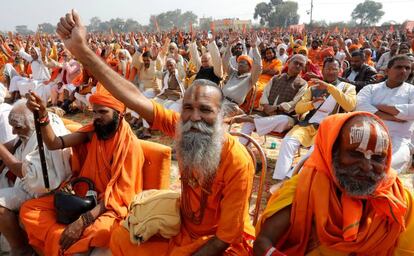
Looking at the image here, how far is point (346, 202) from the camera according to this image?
188cm

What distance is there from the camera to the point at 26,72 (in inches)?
452

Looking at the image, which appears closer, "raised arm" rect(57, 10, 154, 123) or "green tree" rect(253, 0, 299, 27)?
"raised arm" rect(57, 10, 154, 123)

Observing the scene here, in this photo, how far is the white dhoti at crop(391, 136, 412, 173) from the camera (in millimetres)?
3739

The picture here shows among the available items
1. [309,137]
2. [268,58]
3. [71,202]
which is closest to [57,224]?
[71,202]

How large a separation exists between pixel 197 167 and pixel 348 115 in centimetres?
93

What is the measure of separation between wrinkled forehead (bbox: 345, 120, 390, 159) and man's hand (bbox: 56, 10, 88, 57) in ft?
4.96

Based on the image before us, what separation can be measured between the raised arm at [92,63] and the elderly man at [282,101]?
2.61m

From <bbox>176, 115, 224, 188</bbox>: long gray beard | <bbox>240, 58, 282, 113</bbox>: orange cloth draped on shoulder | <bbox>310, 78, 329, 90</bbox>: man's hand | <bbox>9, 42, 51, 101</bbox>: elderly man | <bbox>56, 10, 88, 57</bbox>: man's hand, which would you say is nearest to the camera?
<bbox>56, 10, 88, 57</bbox>: man's hand

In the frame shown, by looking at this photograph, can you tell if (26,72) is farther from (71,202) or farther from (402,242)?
(402,242)

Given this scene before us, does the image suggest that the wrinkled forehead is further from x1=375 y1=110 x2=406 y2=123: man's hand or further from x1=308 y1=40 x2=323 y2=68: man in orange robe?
x1=308 y1=40 x2=323 y2=68: man in orange robe

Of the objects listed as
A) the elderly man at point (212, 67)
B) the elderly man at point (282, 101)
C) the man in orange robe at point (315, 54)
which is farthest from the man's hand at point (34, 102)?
the man in orange robe at point (315, 54)

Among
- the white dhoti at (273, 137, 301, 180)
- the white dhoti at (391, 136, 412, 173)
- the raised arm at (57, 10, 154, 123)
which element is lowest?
the white dhoti at (273, 137, 301, 180)

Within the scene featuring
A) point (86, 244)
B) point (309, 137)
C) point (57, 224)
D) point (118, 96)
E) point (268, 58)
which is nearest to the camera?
point (118, 96)

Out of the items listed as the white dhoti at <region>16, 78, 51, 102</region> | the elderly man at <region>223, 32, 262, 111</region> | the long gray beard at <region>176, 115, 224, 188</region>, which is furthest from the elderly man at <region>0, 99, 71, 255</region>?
the white dhoti at <region>16, 78, 51, 102</region>
